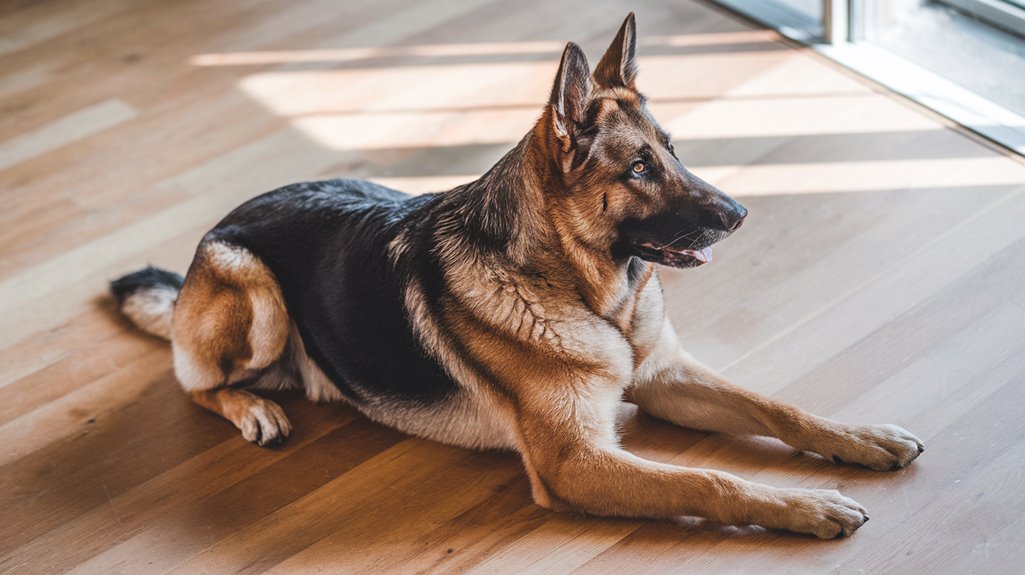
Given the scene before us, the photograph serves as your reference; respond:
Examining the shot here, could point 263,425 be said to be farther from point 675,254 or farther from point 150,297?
point 675,254

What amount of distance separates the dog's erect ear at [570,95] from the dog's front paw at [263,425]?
53.0 inches

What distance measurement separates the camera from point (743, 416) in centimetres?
306

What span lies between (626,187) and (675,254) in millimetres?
219

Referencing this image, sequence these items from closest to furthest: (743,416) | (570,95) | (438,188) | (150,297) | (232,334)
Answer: (570,95) → (743,416) → (232,334) → (150,297) → (438,188)

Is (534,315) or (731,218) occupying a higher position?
(731,218)

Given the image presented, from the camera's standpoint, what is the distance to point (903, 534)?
271 cm

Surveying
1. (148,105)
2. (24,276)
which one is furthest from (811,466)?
(148,105)

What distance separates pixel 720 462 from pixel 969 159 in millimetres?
1731

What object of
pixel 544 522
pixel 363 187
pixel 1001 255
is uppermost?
pixel 363 187

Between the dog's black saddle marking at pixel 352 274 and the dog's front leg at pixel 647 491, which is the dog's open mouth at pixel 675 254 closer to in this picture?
the dog's front leg at pixel 647 491

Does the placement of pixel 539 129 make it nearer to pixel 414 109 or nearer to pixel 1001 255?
pixel 1001 255

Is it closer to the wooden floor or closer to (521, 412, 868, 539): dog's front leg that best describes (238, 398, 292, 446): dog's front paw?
the wooden floor

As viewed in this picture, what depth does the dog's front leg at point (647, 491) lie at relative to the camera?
8.90ft

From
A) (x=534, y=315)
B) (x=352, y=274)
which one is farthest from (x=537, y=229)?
(x=352, y=274)
